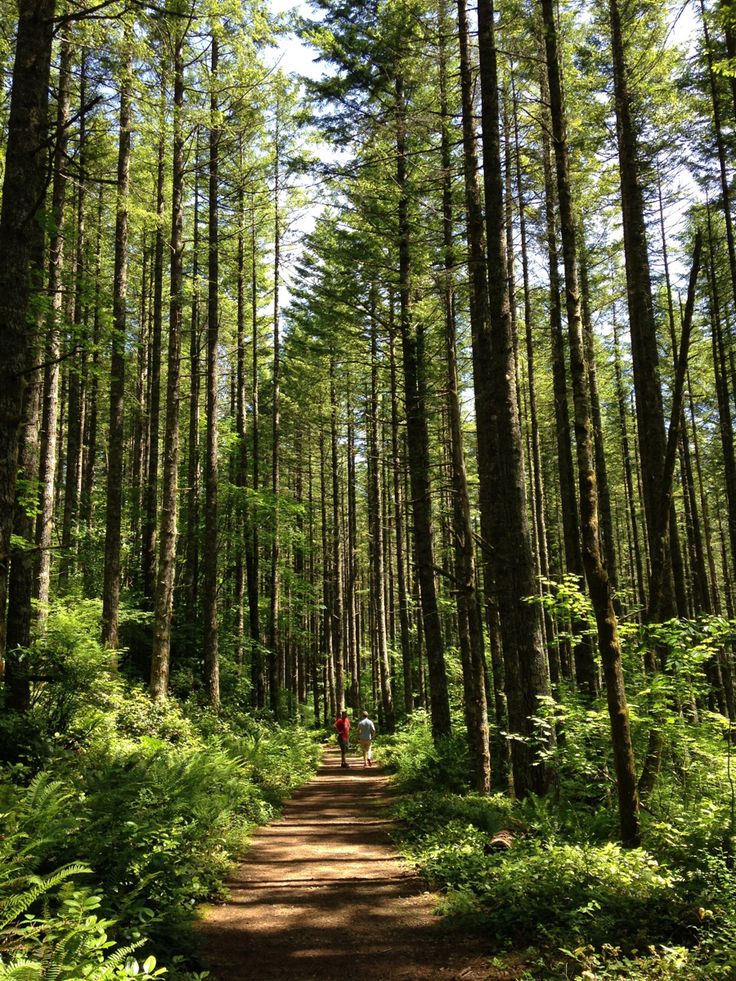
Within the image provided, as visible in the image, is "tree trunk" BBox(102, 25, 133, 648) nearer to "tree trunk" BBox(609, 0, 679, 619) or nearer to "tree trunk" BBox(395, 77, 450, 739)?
"tree trunk" BBox(395, 77, 450, 739)

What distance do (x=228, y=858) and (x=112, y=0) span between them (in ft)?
28.2

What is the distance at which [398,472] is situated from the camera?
13.0 meters

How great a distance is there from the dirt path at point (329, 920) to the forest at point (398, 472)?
318 mm

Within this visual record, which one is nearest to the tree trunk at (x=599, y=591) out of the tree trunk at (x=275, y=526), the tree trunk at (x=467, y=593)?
the tree trunk at (x=467, y=593)

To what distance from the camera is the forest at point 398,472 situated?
481 centimetres

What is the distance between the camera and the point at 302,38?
482 inches

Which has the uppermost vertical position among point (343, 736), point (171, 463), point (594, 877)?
point (171, 463)

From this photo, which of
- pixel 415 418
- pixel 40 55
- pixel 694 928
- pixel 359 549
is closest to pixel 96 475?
pixel 359 549

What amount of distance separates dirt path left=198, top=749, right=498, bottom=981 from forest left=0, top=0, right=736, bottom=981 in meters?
0.32

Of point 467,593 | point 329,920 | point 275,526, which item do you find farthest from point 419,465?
point 329,920

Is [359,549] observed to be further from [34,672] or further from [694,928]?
[694,928]

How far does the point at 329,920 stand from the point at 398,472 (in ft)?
28.1

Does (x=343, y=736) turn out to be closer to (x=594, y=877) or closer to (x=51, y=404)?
(x=51, y=404)

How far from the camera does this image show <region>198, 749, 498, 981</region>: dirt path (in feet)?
14.9
